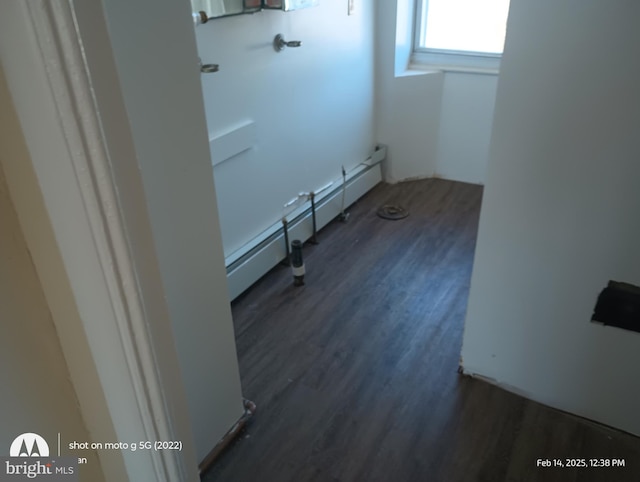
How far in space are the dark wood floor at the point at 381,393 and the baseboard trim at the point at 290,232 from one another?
0.09 meters

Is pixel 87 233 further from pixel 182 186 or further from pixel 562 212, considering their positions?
pixel 562 212

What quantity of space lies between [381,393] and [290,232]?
1168mm

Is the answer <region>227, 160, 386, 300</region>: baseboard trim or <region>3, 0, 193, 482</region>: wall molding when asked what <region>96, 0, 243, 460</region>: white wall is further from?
<region>227, 160, 386, 300</region>: baseboard trim

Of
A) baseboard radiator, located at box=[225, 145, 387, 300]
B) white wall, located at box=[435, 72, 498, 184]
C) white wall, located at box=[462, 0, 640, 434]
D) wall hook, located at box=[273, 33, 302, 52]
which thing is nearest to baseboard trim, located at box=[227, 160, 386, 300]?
baseboard radiator, located at box=[225, 145, 387, 300]

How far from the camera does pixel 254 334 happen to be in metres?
2.37

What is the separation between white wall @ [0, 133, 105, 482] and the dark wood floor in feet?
3.28

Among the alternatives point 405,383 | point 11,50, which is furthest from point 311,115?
point 11,50

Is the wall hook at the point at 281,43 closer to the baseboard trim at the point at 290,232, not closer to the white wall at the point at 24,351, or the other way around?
the baseboard trim at the point at 290,232

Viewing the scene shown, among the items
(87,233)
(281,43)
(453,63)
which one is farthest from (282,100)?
(87,233)

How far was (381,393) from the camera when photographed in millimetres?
2035

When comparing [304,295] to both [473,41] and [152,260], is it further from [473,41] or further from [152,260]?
[473,41]

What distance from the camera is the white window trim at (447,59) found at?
350 cm

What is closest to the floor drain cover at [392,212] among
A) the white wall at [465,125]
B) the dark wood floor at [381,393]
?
the dark wood floor at [381,393]

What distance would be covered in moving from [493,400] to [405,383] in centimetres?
35
